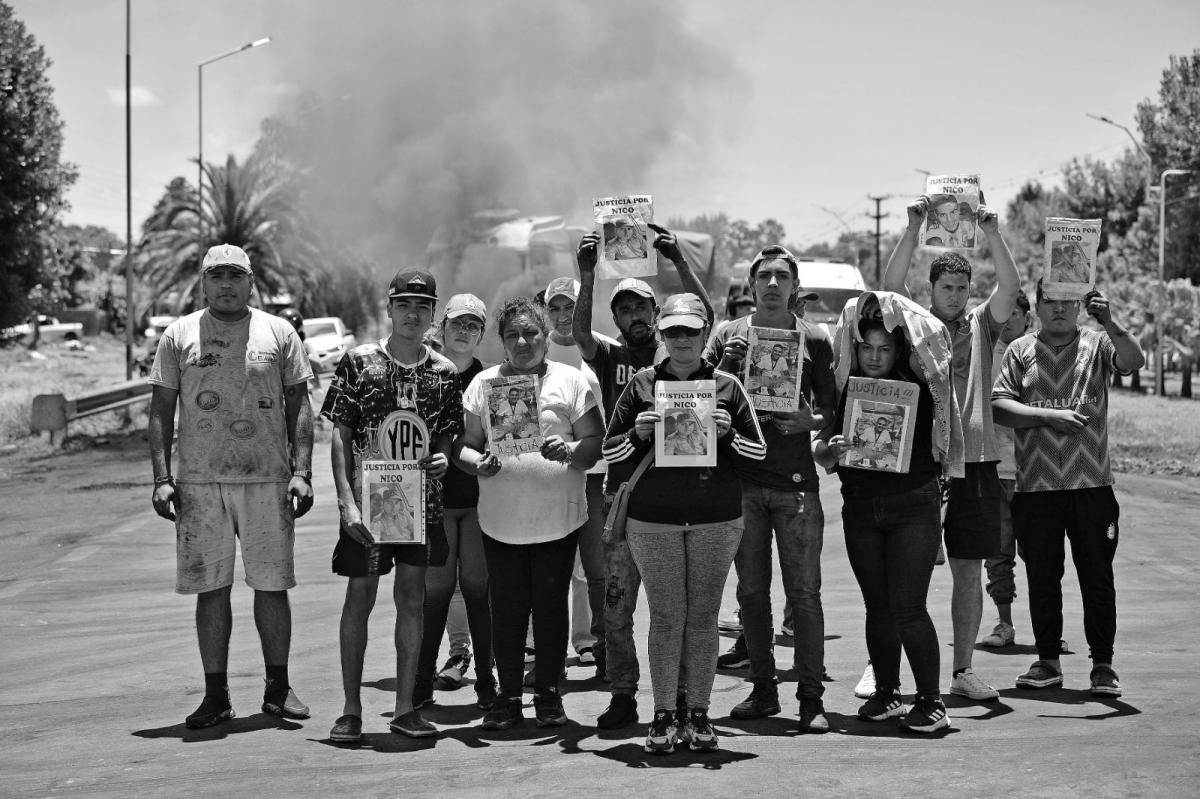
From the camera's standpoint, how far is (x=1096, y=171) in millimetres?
64688

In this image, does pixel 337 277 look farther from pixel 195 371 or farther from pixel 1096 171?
pixel 195 371

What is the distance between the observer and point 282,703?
6.37m

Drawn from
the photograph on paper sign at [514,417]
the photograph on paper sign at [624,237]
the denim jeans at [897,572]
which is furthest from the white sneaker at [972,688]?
the photograph on paper sign at [624,237]

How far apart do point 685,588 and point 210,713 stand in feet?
7.30

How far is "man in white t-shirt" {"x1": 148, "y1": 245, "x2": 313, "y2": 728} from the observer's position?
6395 mm

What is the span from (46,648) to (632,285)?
4257 mm

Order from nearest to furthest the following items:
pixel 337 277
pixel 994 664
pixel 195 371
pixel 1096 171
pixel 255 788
A: pixel 255 788 → pixel 195 371 → pixel 994 664 → pixel 337 277 → pixel 1096 171

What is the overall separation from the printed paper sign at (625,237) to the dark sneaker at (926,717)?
2429mm

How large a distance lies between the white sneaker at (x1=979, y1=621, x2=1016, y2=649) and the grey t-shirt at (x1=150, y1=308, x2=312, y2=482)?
13.6ft

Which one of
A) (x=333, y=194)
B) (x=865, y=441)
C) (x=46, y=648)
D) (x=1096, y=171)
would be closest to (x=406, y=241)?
(x=333, y=194)

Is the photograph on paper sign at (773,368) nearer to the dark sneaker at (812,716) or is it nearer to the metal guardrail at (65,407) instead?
the dark sneaker at (812,716)

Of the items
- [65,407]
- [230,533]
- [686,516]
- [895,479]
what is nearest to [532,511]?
[686,516]

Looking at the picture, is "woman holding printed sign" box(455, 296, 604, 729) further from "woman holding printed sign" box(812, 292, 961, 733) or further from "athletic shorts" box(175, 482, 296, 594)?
"woman holding printed sign" box(812, 292, 961, 733)

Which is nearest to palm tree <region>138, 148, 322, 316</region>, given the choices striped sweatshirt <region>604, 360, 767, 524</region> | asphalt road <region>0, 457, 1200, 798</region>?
asphalt road <region>0, 457, 1200, 798</region>
